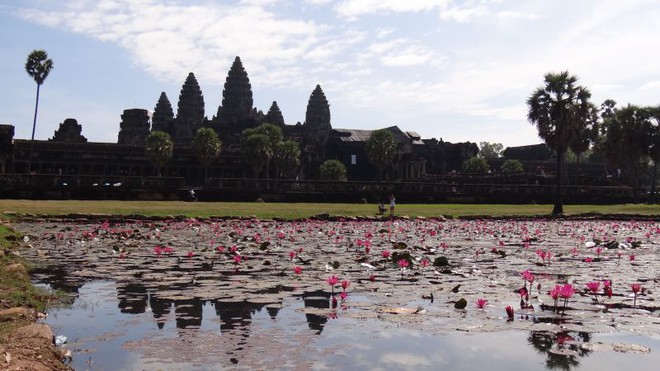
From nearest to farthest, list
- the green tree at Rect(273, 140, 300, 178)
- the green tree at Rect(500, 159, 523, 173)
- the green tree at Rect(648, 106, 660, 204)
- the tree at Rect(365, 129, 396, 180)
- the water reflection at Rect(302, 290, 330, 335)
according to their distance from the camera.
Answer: the water reflection at Rect(302, 290, 330, 335) → the green tree at Rect(648, 106, 660, 204) → the green tree at Rect(273, 140, 300, 178) → the tree at Rect(365, 129, 396, 180) → the green tree at Rect(500, 159, 523, 173)

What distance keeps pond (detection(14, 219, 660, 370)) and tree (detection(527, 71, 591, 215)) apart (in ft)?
107

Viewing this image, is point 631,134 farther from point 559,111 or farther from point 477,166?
point 477,166

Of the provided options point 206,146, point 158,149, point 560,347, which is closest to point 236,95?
point 206,146

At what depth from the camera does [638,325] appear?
6.66 meters

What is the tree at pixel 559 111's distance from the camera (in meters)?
44.7

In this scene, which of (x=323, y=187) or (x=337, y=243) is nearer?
(x=337, y=243)

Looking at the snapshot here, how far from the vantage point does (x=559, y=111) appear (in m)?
44.8

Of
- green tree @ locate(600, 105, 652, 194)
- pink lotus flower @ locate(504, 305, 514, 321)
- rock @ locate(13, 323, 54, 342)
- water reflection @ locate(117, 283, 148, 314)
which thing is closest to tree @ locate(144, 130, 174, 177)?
green tree @ locate(600, 105, 652, 194)

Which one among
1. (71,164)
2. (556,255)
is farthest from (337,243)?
(71,164)

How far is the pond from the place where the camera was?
18.1 ft

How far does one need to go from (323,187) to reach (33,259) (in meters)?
42.7

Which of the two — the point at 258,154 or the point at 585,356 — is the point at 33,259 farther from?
the point at 258,154

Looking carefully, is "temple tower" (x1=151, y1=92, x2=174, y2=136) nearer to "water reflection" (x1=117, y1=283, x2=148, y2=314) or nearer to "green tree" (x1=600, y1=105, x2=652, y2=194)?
"green tree" (x1=600, y1=105, x2=652, y2=194)

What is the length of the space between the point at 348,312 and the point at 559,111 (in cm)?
4102
